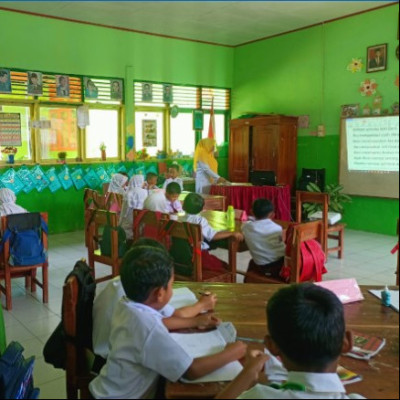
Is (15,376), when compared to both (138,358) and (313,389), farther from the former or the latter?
(313,389)

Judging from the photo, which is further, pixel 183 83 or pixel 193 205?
pixel 183 83

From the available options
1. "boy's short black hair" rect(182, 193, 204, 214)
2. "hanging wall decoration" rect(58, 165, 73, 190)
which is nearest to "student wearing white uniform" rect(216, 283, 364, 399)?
"boy's short black hair" rect(182, 193, 204, 214)

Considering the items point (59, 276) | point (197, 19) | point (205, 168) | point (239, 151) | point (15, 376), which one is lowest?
point (59, 276)

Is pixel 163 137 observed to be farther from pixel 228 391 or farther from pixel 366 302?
pixel 228 391

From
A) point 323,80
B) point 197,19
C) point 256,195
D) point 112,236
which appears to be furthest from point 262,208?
point 323,80

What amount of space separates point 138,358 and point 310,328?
Result: 55 cm

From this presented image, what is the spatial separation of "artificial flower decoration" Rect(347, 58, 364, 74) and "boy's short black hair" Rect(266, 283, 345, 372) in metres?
6.17

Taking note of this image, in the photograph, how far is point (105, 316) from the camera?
66.8 inches

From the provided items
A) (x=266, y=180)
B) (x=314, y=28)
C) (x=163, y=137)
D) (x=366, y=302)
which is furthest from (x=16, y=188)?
(x=366, y=302)

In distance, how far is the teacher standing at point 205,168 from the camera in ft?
21.8

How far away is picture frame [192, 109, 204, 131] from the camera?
8.22m

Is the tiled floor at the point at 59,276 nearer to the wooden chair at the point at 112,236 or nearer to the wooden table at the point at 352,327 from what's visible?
the wooden chair at the point at 112,236

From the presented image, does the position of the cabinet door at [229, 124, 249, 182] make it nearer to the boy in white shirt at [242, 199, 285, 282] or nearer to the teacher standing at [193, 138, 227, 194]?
the teacher standing at [193, 138, 227, 194]

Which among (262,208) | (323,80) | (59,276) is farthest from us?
(323,80)
